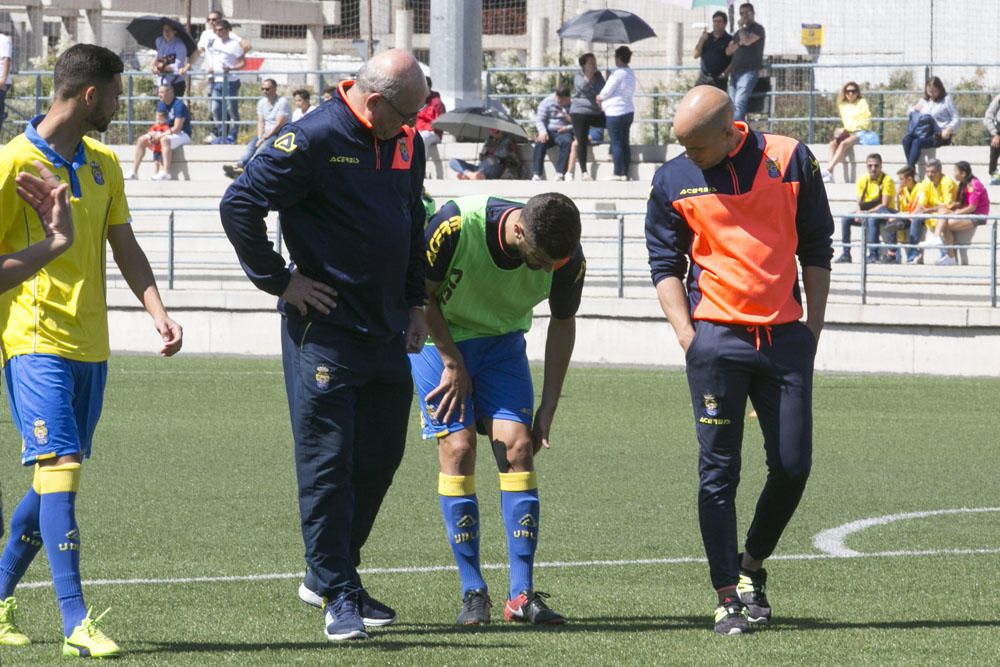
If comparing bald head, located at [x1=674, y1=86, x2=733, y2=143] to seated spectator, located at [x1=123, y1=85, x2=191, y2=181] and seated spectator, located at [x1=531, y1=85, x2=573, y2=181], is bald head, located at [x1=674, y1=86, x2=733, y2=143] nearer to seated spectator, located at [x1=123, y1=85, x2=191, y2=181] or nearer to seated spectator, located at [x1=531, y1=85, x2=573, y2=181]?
seated spectator, located at [x1=531, y1=85, x2=573, y2=181]

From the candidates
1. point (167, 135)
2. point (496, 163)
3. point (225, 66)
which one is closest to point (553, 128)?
point (496, 163)

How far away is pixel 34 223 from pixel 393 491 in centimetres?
A: 518

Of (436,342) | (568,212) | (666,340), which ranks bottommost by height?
(666,340)

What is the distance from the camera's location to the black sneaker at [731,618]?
632 cm

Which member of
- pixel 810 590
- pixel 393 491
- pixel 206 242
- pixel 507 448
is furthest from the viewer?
pixel 206 242

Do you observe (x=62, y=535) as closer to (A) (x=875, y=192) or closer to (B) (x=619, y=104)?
(A) (x=875, y=192)

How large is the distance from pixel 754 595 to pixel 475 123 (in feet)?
65.7

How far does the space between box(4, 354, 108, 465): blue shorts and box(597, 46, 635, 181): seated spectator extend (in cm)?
1981

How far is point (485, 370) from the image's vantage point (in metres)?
6.92

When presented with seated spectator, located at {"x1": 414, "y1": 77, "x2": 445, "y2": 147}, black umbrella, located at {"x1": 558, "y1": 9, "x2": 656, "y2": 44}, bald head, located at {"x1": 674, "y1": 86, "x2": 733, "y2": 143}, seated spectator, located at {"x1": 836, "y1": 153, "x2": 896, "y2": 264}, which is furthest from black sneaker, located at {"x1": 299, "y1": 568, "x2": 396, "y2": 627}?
black umbrella, located at {"x1": 558, "y1": 9, "x2": 656, "y2": 44}

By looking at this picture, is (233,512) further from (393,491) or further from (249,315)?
(249,315)

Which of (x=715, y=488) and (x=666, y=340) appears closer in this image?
(x=715, y=488)

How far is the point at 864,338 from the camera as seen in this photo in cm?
2050

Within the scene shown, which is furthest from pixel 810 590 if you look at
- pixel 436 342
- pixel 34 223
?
pixel 34 223
